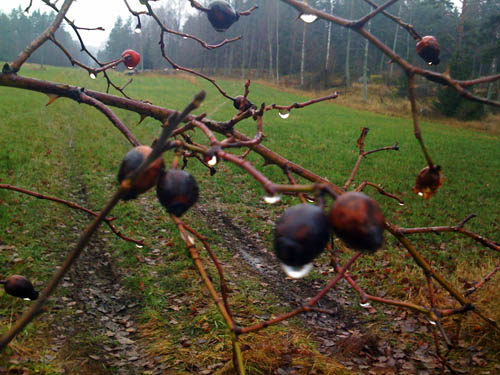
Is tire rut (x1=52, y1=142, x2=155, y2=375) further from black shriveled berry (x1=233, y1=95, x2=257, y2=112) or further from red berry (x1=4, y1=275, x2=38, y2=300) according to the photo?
black shriveled berry (x1=233, y1=95, x2=257, y2=112)

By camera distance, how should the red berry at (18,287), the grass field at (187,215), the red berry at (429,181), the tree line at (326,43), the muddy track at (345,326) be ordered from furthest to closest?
the tree line at (326,43) → the grass field at (187,215) → the muddy track at (345,326) → the red berry at (18,287) → the red berry at (429,181)

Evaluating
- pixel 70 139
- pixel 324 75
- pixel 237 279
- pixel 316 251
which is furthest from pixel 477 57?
pixel 316 251

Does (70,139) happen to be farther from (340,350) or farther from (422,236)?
(340,350)

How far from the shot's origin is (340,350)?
3.85m

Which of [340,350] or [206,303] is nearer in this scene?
[340,350]

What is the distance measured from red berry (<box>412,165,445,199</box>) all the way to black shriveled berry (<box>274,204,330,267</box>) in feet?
2.10

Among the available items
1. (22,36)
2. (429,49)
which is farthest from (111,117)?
(22,36)

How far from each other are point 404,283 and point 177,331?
2.86m

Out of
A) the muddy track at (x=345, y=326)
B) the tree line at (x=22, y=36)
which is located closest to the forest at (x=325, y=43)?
the tree line at (x=22, y=36)

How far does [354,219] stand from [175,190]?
33 centimetres

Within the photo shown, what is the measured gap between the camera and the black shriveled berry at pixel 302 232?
1.92 ft

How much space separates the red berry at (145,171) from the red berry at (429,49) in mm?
1046

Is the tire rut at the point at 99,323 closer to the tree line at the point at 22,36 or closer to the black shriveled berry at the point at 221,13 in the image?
the black shriveled berry at the point at 221,13

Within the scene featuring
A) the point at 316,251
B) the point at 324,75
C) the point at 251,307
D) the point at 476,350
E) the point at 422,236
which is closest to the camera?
the point at 316,251
